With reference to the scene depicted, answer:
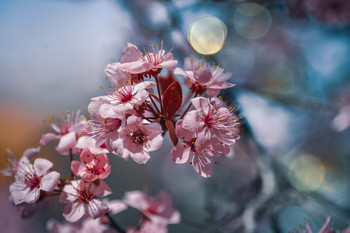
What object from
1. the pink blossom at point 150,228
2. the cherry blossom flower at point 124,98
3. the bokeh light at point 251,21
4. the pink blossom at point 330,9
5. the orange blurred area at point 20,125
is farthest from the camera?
the bokeh light at point 251,21

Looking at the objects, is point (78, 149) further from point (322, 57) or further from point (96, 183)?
point (322, 57)

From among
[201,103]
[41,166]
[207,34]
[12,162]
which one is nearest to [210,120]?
[201,103]

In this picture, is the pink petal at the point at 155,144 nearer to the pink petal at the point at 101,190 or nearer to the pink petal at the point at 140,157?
the pink petal at the point at 140,157

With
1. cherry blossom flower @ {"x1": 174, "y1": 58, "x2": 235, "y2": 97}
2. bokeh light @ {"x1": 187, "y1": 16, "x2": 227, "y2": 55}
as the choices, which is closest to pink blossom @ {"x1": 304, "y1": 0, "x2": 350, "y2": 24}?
bokeh light @ {"x1": 187, "y1": 16, "x2": 227, "y2": 55}

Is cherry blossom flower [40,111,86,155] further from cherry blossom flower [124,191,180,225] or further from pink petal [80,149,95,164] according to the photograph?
cherry blossom flower [124,191,180,225]

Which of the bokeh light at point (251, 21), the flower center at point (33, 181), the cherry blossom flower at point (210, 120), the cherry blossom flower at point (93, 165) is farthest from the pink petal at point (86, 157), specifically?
the bokeh light at point (251, 21)

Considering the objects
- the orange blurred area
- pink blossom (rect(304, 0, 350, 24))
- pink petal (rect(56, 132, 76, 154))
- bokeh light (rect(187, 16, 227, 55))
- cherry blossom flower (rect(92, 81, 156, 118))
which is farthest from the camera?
pink blossom (rect(304, 0, 350, 24))

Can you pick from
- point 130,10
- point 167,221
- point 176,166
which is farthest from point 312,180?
point 130,10
